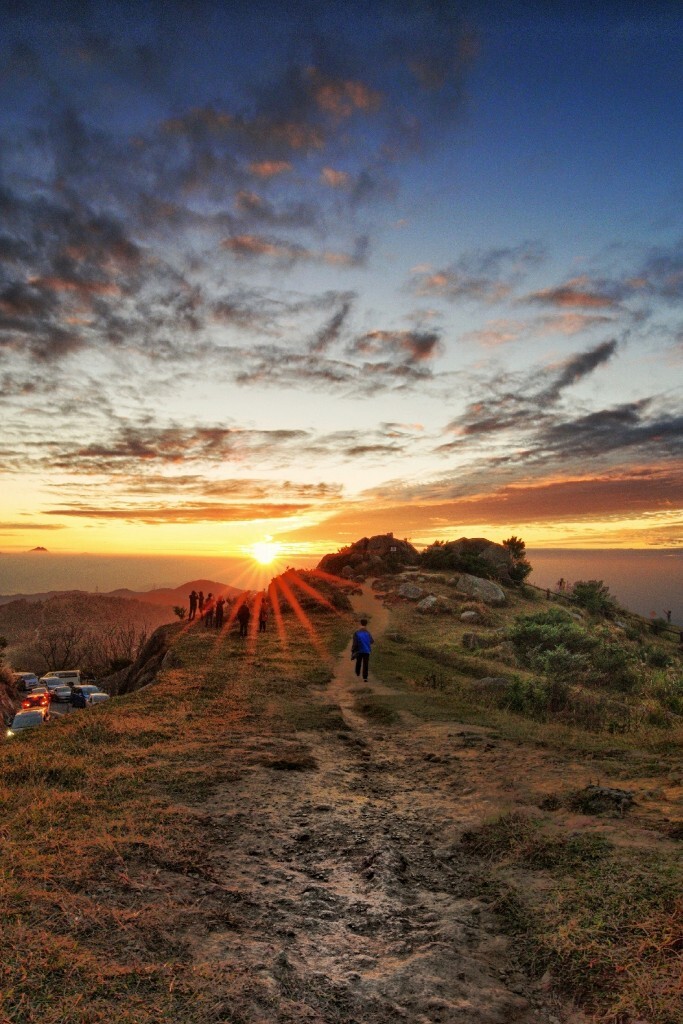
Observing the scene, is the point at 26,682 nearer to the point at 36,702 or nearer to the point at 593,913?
the point at 36,702

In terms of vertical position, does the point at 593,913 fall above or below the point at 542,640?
above

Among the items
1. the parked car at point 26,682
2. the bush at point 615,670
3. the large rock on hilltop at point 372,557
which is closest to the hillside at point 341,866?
the bush at point 615,670

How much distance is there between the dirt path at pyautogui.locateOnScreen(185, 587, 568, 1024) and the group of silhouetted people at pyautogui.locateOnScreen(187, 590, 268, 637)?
64.1 feet

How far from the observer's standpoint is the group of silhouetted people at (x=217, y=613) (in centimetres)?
A: 3014

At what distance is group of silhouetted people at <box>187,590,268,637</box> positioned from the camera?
30.1m

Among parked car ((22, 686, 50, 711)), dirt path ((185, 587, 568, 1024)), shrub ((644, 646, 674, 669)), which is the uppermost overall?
dirt path ((185, 587, 568, 1024))

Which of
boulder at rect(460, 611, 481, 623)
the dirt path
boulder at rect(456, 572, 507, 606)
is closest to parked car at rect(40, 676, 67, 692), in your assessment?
boulder at rect(460, 611, 481, 623)

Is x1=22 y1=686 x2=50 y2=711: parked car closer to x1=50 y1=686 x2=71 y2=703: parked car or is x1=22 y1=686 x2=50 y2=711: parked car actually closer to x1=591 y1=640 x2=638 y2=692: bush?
x1=50 y1=686 x2=71 y2=703: parked car

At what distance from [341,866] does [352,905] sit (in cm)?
88

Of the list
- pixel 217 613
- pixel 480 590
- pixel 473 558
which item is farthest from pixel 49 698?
pixel 473 558

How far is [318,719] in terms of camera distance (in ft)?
46.4

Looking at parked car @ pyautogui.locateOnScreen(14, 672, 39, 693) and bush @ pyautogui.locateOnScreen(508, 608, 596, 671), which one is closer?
bush @ pyautogui.locateOnScreen(508, 608, 596, 671)

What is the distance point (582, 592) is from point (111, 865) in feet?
197

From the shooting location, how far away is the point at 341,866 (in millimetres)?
6875
